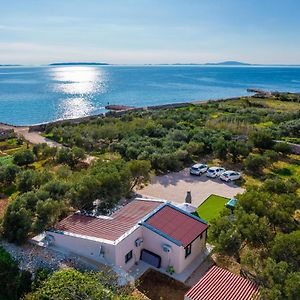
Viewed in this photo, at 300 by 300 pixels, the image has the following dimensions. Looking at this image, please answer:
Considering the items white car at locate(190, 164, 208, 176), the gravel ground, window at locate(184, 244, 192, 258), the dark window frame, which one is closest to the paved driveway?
white car at locate(190, 164, 208, 176)

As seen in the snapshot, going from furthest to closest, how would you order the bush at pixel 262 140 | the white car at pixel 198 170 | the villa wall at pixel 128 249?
the bush at pixel 262 140, the white car at pixel 198 170, the villa wall at pixel 128 249

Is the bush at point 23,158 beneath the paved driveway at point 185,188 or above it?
above

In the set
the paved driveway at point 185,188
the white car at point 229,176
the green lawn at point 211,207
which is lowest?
the paved driveway at point 185,188

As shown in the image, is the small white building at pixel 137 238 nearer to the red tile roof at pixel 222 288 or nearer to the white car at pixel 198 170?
the red tile roof at pixel 222 288

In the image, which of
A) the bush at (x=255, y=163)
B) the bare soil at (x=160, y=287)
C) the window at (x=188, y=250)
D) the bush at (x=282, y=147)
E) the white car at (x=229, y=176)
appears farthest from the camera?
the bush at (x=282, y=147)

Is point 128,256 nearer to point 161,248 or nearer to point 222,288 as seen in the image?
point 161,248

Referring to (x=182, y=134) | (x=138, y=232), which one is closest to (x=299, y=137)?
(x=182, y=134)

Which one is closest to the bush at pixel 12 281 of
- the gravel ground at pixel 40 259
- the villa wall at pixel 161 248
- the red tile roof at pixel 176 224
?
the gravel ground at pixel 40 259

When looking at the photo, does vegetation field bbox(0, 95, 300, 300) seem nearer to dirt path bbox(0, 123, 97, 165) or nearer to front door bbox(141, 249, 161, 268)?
front door bbox(141, 249, 161, 268)
